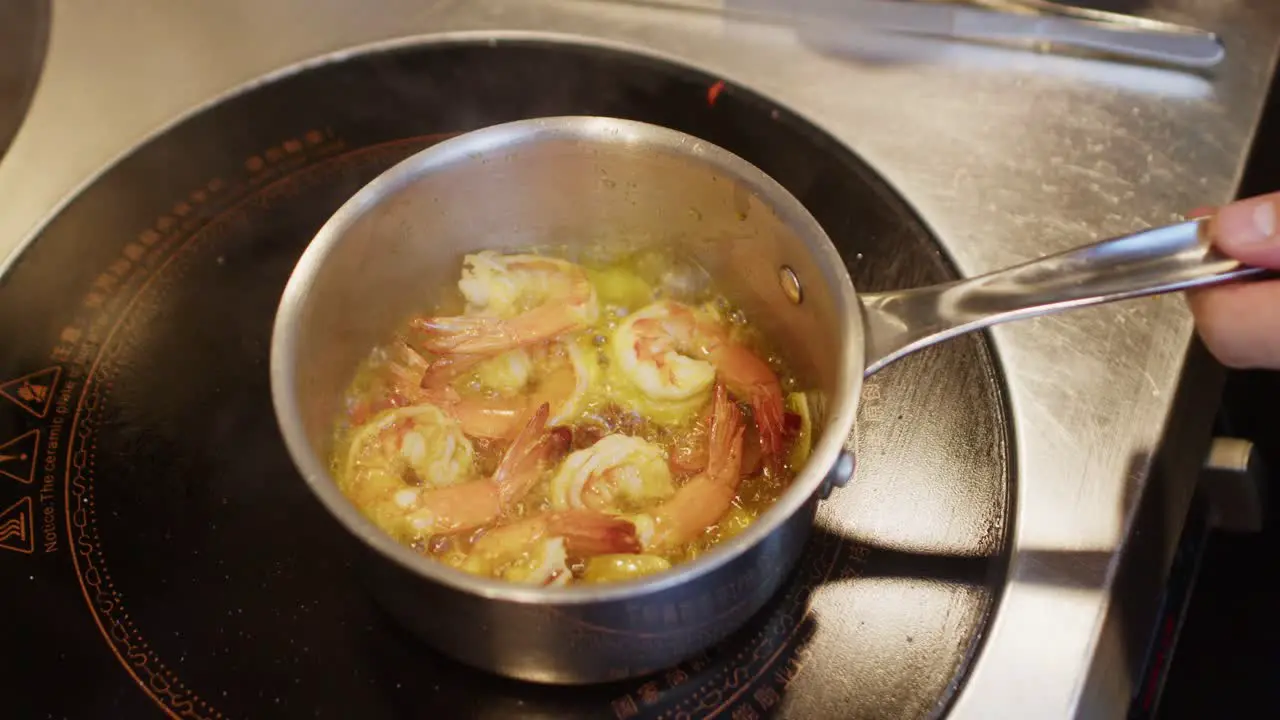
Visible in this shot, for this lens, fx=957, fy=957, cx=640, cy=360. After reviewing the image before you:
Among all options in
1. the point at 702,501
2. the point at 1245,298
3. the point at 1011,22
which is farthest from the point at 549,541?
the point at 1011,22

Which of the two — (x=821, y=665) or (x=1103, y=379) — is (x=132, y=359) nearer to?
(x=821, y=665)

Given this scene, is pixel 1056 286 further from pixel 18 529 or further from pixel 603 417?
pixel 18 529

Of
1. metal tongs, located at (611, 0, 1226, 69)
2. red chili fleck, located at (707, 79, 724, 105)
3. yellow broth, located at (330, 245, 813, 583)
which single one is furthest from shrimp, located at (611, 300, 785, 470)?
metal tongs, located at (611, 0, 1226, 69)

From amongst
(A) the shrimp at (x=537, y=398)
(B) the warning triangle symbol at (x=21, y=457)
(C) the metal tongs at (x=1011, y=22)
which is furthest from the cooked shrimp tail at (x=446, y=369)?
(C) the metal tongs at (x=1011, y=22)

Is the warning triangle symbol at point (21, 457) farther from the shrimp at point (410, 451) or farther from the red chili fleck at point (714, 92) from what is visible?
the red chili fleck at point (714, 92)

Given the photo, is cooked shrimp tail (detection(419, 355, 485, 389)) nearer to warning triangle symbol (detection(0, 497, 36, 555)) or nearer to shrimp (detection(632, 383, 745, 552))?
shrimp (detection(632, 383, 745, 552))

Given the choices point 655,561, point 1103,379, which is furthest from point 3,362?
point 1103,379
